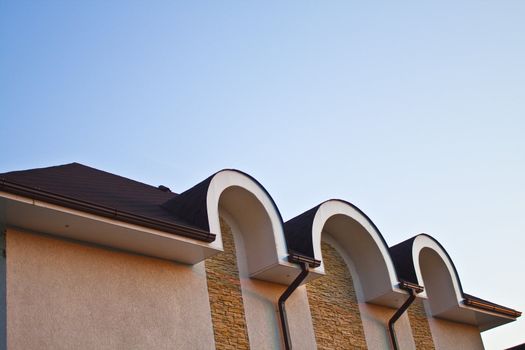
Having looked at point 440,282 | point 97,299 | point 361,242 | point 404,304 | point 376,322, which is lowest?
point 97,299

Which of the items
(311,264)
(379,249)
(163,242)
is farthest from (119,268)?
(379,249)

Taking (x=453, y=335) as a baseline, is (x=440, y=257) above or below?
above

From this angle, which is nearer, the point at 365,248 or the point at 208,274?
the point at 208,274

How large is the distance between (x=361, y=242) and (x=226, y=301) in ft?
12.9

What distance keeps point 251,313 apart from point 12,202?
15.4 feet

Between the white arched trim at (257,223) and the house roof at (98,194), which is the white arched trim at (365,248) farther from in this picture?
the house roof at (98,194)

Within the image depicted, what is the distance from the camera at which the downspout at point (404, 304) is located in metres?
14.0

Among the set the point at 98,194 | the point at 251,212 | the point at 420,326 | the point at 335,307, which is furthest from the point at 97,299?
the point at 420,326

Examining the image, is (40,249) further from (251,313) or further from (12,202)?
(251,313)

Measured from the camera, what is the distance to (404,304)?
14.4m

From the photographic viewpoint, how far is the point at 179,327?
1052 cm

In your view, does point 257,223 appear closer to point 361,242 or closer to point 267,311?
point 267,311

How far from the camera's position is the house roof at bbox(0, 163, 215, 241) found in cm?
908

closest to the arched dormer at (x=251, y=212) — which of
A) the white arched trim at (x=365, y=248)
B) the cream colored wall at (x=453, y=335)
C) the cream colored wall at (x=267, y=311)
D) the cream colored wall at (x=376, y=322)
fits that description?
the cream colored wall at (x=267, y=311)
